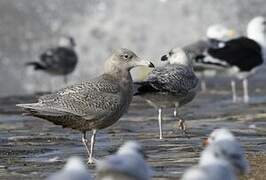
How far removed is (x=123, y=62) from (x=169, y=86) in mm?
2157

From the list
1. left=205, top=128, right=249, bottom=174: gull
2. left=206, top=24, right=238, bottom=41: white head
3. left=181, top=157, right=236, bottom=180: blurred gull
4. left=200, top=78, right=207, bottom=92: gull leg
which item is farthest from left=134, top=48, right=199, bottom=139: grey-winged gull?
left=206, top=24, right=238, bottom=41: white head

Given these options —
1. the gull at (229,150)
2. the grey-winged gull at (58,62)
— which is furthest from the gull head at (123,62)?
the grey-winged gull at (58,62)

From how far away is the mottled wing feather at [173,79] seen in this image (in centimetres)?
1310

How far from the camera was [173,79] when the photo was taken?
43.5ft

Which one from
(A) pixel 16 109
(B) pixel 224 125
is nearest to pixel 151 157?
(B) pixel 224 125

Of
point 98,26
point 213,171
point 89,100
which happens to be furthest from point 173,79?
point 98,26

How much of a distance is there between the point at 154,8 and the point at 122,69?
2139cm

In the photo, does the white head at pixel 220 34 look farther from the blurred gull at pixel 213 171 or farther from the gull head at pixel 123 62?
the blurred gull at pixel 213 171

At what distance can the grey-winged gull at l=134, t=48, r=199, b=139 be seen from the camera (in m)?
13.0

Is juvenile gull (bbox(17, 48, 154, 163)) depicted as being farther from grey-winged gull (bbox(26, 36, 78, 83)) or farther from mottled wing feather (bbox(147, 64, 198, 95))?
grey-winged gull (bbox(26, 36, 78, 83))

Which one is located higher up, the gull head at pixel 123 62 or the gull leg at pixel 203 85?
the gull leg at pixel 203 85

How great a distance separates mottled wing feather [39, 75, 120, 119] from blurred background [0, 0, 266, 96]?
1866 cm

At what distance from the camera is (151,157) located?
1081 centimetres

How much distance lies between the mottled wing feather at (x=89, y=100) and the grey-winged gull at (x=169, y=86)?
6.60 ft
